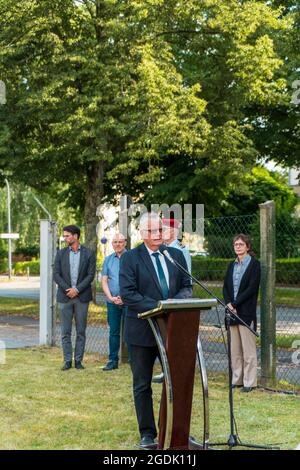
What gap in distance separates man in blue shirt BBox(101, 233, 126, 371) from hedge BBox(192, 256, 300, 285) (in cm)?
107

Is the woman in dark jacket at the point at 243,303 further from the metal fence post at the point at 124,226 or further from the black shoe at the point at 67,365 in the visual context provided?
the black shoe at the point at 67,365

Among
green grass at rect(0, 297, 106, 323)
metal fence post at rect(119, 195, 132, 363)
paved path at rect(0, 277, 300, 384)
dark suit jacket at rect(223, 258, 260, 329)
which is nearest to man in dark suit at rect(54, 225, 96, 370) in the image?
metal fence post at rect(119, 195, 132, 363)

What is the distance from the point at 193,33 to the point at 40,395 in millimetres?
12792

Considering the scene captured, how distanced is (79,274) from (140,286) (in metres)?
4.43

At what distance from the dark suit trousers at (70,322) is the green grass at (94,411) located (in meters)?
0.27

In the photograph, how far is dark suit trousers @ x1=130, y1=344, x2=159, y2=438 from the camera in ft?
21.9

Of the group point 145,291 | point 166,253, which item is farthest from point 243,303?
point 166,253

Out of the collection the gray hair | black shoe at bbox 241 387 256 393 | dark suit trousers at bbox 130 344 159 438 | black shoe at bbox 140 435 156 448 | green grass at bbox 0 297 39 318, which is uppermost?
the gray hair

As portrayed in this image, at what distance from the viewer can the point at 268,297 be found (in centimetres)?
957

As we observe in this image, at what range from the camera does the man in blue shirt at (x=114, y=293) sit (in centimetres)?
1074

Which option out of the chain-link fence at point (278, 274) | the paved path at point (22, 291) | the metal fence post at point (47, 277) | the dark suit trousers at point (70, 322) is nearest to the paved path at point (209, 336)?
the chain-link fence at point (278, 274)

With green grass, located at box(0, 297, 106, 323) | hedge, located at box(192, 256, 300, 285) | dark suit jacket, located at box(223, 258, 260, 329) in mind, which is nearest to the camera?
dark suit jacket, located at box(223, 258, 260, 329)

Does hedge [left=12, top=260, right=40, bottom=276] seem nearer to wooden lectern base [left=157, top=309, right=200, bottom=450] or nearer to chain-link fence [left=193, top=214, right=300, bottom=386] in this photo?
chain-link fence [left=193, top=214, right=300, bottom=386]

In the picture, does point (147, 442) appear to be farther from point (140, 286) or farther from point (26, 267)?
point (26, 267)
